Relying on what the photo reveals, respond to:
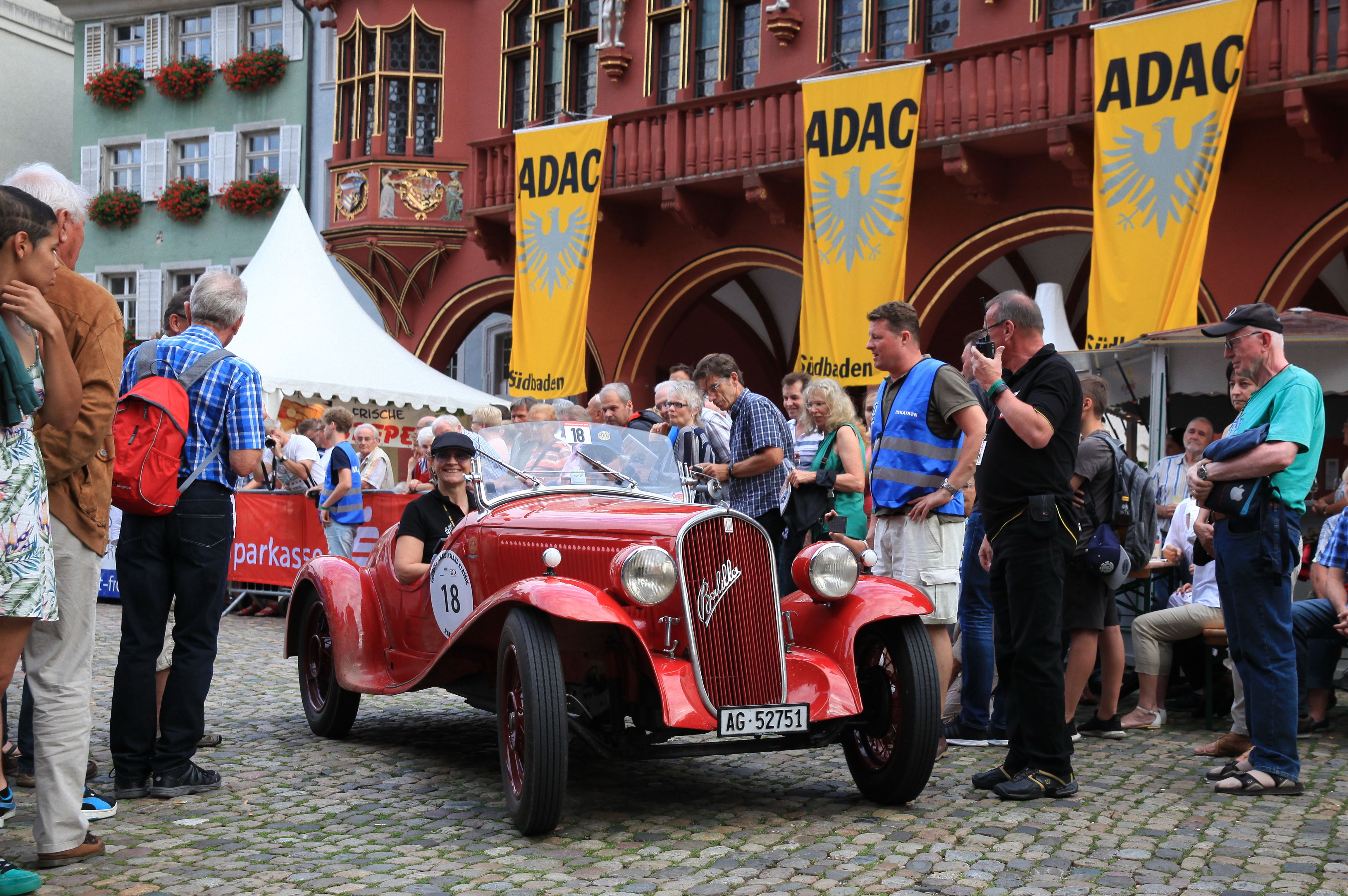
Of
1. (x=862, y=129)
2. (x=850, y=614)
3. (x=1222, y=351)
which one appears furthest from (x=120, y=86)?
(x=850, y=614)

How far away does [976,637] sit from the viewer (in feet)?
20.6

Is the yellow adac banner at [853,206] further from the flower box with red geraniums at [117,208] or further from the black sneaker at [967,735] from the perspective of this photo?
the flower box with red geraniums at [117,208]

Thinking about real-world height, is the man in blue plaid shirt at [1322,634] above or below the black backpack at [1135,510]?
below

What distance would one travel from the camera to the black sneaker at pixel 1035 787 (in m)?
5.17

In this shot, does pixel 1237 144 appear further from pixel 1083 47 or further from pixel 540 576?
pixel 540 576

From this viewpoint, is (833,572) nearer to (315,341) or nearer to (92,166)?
(315,341)

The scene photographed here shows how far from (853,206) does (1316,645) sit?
7.78m

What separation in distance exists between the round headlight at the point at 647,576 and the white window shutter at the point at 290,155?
67.7 feet

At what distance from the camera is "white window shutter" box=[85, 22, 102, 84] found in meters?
26.0

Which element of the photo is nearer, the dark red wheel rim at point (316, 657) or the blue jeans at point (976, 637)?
the blue jeans at point (976, 637)

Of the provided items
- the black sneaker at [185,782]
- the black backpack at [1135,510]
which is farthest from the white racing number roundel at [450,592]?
the black backpack at [1135,510]

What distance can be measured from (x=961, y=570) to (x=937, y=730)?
1566 mm

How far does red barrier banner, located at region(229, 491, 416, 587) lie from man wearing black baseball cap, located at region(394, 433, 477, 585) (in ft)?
19.4

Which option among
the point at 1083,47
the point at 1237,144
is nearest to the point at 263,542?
the point at 1083,47
